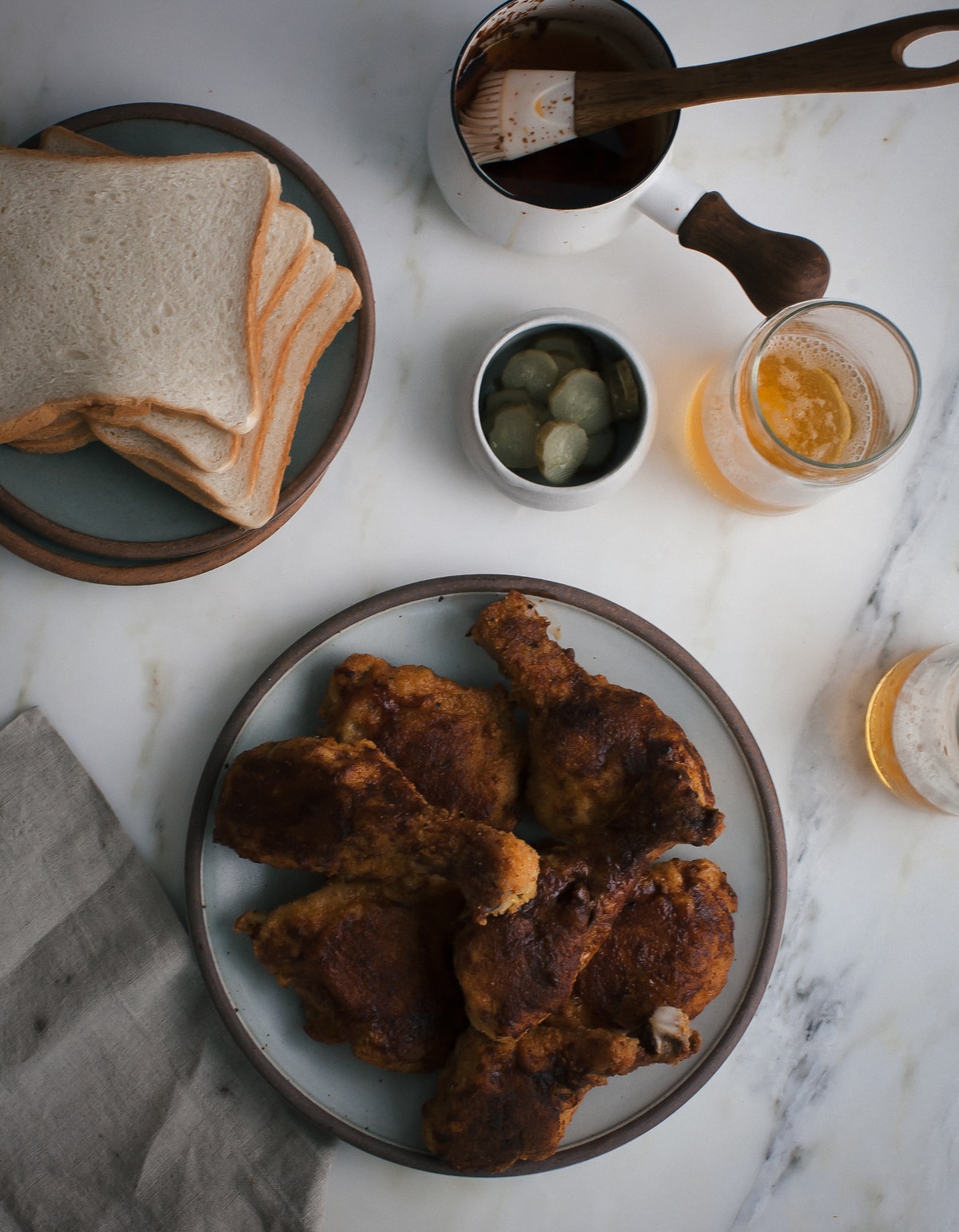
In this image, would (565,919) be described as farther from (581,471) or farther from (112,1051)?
(112,1051)

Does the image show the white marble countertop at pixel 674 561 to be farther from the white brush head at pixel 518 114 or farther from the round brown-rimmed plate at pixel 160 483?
the white brush head at pixel 518 114

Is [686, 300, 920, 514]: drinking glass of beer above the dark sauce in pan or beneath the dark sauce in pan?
beneath

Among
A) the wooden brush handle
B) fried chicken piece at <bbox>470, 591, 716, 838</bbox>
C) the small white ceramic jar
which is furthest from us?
the small white ceramic jar

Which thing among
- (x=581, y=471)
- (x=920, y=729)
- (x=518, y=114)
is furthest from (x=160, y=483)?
(x=920, y=729)

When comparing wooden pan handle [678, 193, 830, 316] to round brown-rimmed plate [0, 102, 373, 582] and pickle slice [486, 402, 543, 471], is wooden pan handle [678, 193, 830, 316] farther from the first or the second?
→ round brown-rimmed plate [0, 102, 373, 582]

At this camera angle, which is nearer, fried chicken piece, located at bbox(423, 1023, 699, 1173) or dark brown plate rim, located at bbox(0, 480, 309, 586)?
fried chicken piece, located at bbox(423, 1023, 699, 1173)

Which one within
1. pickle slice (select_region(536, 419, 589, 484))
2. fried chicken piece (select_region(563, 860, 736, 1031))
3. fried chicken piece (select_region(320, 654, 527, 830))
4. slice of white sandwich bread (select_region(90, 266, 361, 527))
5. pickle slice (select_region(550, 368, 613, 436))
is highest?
pickle slice (select_region(550, 368, 613, 436))

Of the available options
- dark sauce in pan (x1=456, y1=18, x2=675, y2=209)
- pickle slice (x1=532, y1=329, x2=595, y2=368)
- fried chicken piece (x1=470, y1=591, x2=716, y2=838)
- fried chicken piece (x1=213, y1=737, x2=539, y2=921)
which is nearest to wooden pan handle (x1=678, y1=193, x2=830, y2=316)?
dark sauce in pan (x1=456, y1=18, x2=675, y2=209)
